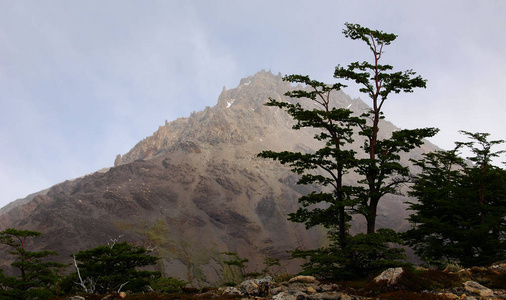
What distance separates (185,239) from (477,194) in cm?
14576

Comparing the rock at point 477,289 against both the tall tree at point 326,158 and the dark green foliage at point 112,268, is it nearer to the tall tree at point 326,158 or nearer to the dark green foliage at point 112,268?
the tall tree at point 326,158

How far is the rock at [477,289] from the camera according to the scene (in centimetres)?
1008

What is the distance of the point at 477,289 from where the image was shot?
10.5 m

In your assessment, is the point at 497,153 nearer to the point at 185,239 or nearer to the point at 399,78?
the point at 399,78

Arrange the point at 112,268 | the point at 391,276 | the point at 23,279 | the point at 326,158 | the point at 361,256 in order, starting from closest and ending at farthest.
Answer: the point at 391,276
the point at 361,256
the point at 326,158
the point at 23,279
the point at 112,268

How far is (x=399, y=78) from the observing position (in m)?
17.4

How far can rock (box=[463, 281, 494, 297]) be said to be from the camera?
1008cm

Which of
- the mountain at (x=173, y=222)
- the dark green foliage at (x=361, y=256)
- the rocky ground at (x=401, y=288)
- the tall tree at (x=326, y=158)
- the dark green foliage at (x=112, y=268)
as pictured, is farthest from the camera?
the mountain at (x=173, y=222)

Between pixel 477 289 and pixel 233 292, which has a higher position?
pixel 477 289

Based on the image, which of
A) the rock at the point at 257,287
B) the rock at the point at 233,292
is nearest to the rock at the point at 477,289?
the rock at the point at 257,287

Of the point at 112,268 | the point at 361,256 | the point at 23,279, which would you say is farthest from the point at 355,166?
the point at 23,279

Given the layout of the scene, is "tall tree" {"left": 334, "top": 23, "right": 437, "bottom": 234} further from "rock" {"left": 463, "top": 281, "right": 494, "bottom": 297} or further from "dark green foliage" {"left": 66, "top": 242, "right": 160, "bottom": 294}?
"dark green foliage" {"left": 66, "top": 242, "right": 160, "bottom": 294}

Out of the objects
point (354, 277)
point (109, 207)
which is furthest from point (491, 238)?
point (109, 207)

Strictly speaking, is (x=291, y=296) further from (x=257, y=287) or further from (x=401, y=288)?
(x=401, y=288)
